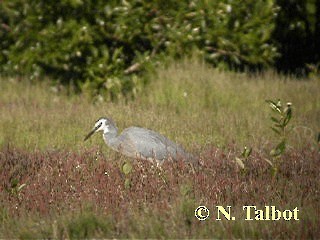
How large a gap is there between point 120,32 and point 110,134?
18.6 ft

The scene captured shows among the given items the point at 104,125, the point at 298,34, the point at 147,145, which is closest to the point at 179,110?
the point at 104,125

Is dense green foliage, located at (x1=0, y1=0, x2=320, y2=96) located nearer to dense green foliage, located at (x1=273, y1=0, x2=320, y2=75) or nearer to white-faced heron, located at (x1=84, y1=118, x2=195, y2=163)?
dense green foliage, located at (x1=273, y1=0, x2=320, y2=75)

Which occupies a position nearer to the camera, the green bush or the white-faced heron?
the white-faced heron

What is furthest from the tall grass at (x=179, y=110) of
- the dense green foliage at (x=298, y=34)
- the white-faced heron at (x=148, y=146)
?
the dense green foliage at (x=298, y=34)

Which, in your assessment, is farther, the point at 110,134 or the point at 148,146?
the point at 110,134

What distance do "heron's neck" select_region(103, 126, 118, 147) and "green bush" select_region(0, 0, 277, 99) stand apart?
4.77 meters

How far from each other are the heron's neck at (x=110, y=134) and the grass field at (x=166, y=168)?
18cm

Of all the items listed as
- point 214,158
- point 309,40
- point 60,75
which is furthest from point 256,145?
point 309,40

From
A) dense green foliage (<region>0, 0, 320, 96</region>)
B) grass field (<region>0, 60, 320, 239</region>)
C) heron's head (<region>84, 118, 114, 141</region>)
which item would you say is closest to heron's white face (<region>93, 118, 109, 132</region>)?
heron's head (<region>84, 118, 114, 141</region>)

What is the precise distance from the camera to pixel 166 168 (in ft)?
26.9

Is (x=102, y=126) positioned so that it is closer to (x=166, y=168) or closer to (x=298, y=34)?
(x=166, y=168)

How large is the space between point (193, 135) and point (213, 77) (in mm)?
3676

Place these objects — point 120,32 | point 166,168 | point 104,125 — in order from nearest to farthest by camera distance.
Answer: point 166,168, point 104,125, point 120,32

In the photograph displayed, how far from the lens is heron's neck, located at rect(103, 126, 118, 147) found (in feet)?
31.8
